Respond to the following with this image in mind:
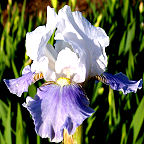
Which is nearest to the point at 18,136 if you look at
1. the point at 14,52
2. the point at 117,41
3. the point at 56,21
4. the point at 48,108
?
the point at 48,108

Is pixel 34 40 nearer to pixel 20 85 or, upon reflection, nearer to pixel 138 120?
pixel 20 85

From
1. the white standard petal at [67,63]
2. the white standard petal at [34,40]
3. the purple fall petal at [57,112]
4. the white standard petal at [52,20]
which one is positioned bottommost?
the purple fall petal at [57,112]

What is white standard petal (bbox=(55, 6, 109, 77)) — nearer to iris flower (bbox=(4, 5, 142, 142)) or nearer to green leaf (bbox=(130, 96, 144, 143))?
iris flower (bbox=(4, 5, 142, 142))

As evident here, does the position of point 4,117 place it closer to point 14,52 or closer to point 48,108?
point 48,108

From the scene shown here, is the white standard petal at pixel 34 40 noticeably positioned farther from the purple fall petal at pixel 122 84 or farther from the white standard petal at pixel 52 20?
the purple fall petal at pixel 122 84

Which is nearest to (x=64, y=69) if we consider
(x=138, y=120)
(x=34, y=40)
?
(x=34, y=40)

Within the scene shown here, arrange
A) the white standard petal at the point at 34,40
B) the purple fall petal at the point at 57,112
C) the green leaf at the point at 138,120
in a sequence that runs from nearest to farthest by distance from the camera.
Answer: the purple fall petal at the point at 57,112
the white standard petal at the point at 34,40
the green leaf at the point at 138,120

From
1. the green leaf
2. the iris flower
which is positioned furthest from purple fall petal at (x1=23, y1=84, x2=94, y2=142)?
the green leaf

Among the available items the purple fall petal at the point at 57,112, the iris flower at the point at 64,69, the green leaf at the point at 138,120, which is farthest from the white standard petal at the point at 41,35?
the green leaf at the point at 138,120

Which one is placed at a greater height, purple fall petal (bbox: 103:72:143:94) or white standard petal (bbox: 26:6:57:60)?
white standard petal (bbox: 26:6:57:60)
